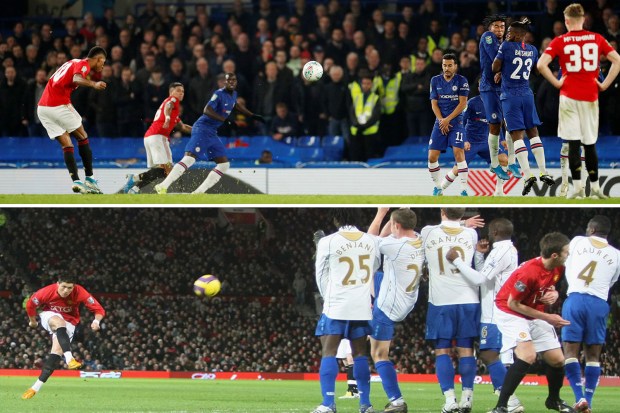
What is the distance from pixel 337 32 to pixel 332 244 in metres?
12.2

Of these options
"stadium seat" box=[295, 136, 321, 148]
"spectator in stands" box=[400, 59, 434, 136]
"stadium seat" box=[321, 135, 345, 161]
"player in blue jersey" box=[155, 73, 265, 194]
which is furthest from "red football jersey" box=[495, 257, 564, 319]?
"stadium seat" box=[295, 136, 321, 148]

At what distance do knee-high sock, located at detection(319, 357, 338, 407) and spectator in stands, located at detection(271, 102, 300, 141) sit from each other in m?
11.5

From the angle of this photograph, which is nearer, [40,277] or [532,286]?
[532,286]

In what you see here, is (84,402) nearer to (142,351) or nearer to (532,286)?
(532,286)

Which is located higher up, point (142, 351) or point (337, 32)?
point (337, 32)

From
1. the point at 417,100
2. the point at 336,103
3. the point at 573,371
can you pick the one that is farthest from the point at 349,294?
the point at 336,103

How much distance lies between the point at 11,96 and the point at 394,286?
14045 millimetres

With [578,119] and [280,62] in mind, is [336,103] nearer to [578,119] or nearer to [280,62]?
[280,62]

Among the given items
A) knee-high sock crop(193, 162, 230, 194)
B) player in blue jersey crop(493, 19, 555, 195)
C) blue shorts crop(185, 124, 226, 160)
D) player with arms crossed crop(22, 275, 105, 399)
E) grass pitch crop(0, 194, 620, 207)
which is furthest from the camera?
knee-high sock crop(193, 162, 230, 194)

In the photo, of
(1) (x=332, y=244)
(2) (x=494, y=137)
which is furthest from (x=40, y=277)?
(1) (x=332, y=244)

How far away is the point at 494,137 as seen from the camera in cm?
1407

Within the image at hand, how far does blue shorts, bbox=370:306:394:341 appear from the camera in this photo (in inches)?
399

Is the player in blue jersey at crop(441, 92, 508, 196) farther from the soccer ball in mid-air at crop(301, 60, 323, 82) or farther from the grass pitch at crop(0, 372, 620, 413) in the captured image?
the grass pitch at crop(0, 372, 620, 413)

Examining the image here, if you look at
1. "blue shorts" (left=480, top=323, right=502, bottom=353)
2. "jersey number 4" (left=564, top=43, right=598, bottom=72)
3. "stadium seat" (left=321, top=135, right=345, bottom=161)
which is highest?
"jersey number 4" (left=564, top=43, right=598, bottom=72)
